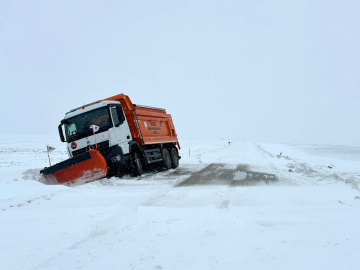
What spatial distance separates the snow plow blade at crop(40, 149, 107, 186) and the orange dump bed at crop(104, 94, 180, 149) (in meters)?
2.52

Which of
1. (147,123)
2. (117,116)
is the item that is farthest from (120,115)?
(147,123)

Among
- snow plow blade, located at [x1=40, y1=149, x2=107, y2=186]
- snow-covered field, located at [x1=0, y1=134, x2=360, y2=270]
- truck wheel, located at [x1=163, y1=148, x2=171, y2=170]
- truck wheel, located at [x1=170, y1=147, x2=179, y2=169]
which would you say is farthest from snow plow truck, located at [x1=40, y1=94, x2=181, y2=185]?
snow-covered field, located at [x1=0, y1=134, x2=360, y2=270]

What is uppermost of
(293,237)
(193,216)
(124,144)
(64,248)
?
(124,144)

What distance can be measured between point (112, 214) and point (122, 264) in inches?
70.2

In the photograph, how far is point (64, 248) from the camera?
9.74 ft

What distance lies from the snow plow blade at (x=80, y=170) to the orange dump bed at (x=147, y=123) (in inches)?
99.0

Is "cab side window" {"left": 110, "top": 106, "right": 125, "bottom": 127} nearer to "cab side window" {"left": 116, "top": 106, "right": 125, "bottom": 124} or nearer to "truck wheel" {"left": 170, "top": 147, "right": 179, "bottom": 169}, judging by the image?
"cab side window" {"left": 116, "top": 106, "right": 125, "bottom": 124}

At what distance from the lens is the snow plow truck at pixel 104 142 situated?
26.1ft

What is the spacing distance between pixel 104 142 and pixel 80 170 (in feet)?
4.64

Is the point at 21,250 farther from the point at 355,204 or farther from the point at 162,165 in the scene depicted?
the point at 162,165

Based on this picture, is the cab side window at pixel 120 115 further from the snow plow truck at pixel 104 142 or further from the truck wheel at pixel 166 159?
the truck wheel at pixel 166 159

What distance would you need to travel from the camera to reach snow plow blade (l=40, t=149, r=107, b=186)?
25.7 feet

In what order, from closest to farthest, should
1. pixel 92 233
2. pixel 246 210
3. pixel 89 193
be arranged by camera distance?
pixel 92 233
pixel 246 210
pixel 89 193

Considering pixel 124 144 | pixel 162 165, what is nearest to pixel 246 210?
pixel 124 144
